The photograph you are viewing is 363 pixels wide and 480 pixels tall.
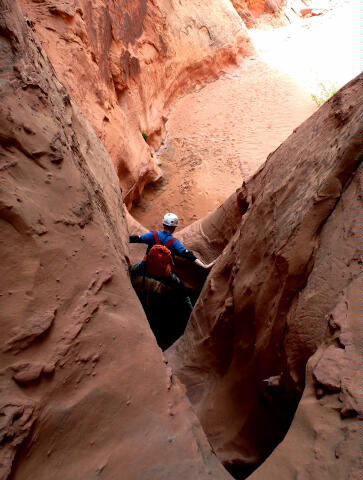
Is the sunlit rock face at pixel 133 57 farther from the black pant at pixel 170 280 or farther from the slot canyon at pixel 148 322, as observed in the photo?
the black pant at pixel 170 280

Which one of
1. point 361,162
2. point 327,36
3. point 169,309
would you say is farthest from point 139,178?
point 327,36

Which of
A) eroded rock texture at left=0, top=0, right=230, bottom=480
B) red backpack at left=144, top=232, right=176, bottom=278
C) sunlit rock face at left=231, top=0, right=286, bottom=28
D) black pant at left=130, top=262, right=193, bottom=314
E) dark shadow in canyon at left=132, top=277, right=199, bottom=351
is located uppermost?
sunlit rock face at left=231, top=0, right=286, bottom=28

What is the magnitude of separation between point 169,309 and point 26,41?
420 cm

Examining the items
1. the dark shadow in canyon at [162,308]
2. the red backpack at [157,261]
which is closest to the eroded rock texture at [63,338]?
the red backpack at [157,261]

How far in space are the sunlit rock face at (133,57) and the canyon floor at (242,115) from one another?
1.63ft

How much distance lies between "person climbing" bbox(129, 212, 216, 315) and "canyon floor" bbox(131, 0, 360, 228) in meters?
2.60

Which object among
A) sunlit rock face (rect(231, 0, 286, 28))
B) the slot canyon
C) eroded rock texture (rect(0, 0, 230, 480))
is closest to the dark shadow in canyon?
the slot canyon

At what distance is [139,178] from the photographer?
7320 millimetres

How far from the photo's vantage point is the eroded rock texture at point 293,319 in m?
1.59

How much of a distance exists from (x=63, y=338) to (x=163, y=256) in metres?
2.25

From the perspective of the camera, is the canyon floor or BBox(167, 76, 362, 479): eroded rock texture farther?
the canyon floor

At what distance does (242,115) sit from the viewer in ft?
34.5

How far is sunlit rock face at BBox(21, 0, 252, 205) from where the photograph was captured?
5.19 metres

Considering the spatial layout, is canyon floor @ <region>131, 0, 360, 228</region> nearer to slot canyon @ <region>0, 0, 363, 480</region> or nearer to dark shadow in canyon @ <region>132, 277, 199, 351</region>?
dark shadow in canyon @ <region>132, 277, 199, 351</region>
